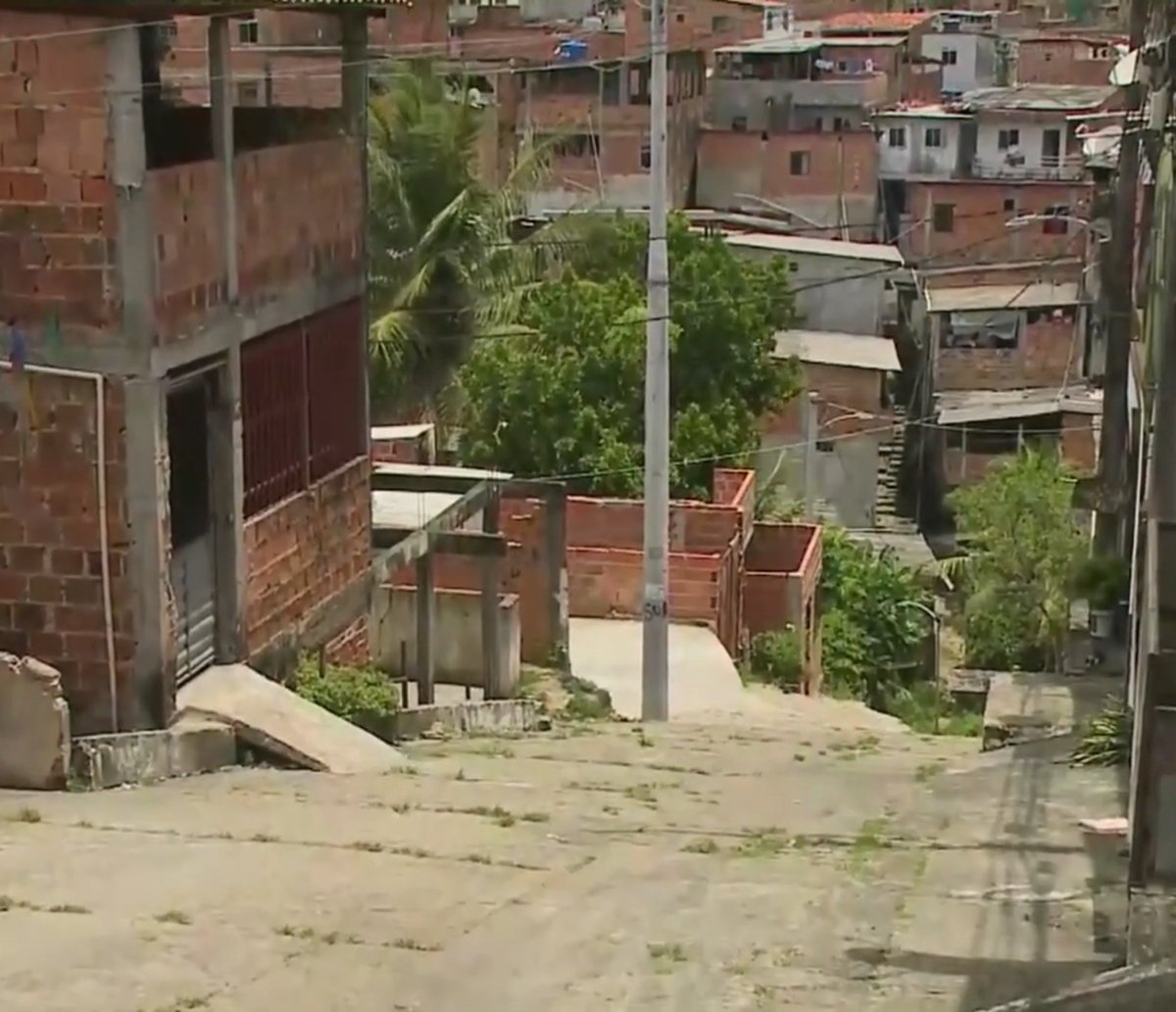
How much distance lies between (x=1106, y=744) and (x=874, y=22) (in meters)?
46.6

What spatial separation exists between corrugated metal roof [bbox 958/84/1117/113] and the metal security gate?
33.2 metres

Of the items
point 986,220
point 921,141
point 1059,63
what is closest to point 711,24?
point 921,141

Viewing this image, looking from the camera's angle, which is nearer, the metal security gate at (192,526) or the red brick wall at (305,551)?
the metal security gate at (192,526)

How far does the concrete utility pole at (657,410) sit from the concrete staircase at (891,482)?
21.1m

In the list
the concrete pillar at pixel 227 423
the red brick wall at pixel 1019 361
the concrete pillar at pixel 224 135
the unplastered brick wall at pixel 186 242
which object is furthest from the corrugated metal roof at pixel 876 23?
the unplastered brick wall at pixel 186 242

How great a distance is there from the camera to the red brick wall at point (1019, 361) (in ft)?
131

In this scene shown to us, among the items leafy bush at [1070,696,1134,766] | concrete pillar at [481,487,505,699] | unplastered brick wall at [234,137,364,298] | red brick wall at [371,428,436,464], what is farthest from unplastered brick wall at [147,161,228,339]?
red brick wall at [371,428,436,464]

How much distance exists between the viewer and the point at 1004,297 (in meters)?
41.2

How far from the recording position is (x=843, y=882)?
8.34 metres

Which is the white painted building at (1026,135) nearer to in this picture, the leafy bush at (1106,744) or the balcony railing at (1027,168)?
the balcony railing at (1027,168)

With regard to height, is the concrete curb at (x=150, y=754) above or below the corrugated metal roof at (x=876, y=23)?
below

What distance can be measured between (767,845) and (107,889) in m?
3.20

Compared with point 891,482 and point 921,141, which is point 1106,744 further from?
point 921,141

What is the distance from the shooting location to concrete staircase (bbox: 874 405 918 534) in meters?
37.4
